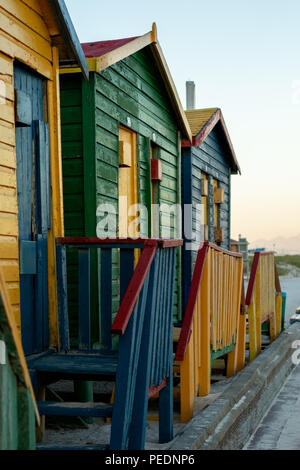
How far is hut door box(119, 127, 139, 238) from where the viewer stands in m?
7.09

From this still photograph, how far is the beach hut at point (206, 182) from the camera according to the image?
1016 centimetres

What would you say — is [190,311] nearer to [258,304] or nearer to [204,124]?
[258,304]

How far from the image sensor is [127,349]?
3.45 m

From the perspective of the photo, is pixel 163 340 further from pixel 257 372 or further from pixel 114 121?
pixel 114 121

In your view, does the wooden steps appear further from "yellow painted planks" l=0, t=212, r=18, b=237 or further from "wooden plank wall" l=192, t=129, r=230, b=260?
"wooden plank wall" l=192, t=129, r=230, b=260

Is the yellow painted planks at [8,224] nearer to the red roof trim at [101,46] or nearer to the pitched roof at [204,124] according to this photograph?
the red roof trim at [101,46]

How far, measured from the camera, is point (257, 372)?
6.59 metres

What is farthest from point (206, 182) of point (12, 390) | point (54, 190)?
point (12, 390)

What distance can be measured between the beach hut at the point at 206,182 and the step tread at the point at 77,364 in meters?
5.67

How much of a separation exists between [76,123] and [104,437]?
128 inches

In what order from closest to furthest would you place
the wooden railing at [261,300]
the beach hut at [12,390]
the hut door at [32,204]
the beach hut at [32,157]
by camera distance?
the beach hut at [12,390]
the beach hut at [32,157]
the hut door at [32,204]
the wooden railing at [261,300]

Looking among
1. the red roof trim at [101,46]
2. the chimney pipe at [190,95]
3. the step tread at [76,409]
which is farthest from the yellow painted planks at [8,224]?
the chimney pipe at [190,95]

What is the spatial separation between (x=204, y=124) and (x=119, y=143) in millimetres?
4591
